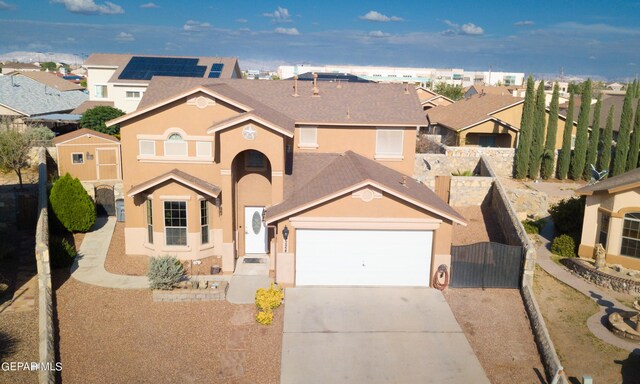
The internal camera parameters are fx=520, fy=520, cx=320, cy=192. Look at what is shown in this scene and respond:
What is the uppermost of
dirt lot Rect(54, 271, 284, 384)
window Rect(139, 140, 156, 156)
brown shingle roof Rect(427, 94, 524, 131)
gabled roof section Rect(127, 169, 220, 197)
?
brown shingle roof Rect(427, 94, 524, 131)

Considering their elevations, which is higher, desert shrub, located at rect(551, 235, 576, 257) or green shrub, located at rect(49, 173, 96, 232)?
green shrub, located at rect(49, 173, 96, 232)

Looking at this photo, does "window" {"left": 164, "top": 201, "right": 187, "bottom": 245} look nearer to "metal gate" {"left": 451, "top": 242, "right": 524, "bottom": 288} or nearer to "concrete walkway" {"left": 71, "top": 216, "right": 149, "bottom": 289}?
"concrete walkway" {"left": 71, "top": 216, "right": 149, "bottom": 289}

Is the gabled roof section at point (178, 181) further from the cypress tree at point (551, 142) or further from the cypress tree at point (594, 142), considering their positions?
the cypress tree at point (594, 142)

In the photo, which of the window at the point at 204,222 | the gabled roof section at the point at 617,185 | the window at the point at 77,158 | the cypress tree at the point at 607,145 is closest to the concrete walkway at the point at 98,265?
the window at the point at 204,222

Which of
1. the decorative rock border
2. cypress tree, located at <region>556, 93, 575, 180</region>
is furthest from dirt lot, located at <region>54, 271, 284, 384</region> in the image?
cypress tree, located at <region>556, 93, 575, 180</region>

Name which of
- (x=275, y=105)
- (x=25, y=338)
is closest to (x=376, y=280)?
(x=275, y=105)

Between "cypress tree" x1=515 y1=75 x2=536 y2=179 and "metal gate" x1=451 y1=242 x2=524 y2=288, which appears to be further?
"cypress tree" x1=515 y1=75 x2=536 y2=179

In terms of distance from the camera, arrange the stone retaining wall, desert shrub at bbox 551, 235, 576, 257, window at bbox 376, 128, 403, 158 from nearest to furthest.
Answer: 1. the stone retaining wall
2. window at bbox 376, 128, 403, 158
3. desert shrub at bbox 551, 235, 576, 257

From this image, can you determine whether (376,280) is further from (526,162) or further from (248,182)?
(526,162)
